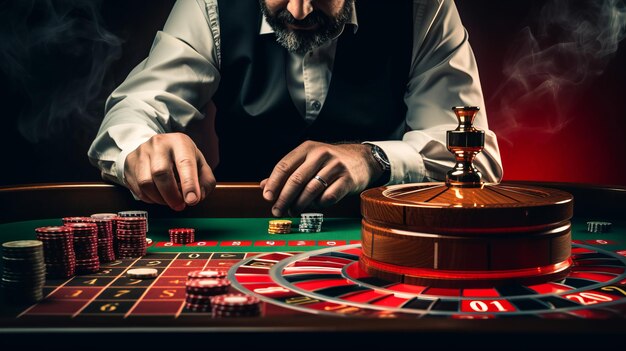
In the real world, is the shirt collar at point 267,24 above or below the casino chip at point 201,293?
above

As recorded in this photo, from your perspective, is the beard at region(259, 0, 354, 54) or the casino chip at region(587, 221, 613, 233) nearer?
the casino chip at region(587, 221, 613, 233)

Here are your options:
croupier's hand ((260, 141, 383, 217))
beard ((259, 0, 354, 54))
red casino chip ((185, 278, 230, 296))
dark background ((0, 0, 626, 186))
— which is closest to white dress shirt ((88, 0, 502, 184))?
beard ((259, 0, 354, 54))

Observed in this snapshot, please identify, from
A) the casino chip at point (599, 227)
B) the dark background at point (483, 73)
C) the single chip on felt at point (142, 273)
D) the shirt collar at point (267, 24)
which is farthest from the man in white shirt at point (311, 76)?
the single chip on felt at point (142, 273)

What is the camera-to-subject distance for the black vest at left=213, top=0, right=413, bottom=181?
3.29 metres

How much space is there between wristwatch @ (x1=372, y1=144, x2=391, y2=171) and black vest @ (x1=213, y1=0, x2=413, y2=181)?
0.66m

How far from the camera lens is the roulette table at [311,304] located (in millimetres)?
994

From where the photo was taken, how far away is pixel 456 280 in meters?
1.32

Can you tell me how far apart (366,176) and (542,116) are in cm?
261

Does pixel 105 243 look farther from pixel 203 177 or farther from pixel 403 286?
pixel 403 286

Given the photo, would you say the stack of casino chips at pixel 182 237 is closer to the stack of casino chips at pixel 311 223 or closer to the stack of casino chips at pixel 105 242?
the stack of casino chips at pixel 105 242

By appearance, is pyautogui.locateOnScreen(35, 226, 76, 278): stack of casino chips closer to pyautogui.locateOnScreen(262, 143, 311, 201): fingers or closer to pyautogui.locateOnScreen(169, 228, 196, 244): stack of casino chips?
pyautogui.locateOnScreen(169, 228, 196, 244): stack of casino chips

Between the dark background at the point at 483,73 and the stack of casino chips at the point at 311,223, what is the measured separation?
285 centimetres

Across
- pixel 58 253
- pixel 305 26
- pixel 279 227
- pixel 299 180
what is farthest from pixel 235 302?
pixel 305 26

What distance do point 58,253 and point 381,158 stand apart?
4.72 ft
